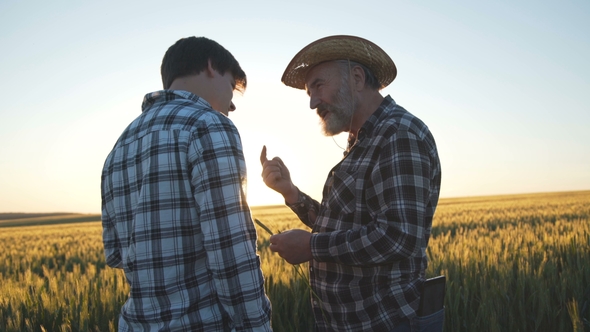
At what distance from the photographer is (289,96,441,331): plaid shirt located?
1.83 metres

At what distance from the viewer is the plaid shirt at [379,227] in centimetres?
183

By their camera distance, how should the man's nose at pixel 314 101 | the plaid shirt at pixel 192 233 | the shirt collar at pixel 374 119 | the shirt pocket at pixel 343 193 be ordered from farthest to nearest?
the man's nose at pixel 314 101
the shirt collar at pixel 374 119
the shirt pocket at pixel 343 193
the plaid shirt at pixel 192 233

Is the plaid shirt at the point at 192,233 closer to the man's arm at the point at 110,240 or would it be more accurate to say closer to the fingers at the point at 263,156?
the man's arm at the point at 110,240

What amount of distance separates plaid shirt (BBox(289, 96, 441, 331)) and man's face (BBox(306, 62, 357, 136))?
0.26 metres

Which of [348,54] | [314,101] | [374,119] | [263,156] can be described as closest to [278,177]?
[263,156]

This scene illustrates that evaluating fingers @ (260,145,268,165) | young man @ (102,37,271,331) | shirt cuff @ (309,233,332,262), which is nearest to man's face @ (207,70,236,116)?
young man @ (102,37,271,331)

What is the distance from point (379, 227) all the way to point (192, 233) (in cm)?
77

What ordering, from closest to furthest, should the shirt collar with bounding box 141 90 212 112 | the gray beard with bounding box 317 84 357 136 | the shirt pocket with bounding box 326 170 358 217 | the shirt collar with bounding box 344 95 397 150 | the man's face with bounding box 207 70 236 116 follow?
1. the shirt collar with bounding box 141 90 212 112
2. the man's face with bounding box 207 70 236 116
3. the shirt pocket with bounding box 326 170 358 217
4. the shirt collar with bounding box 344 95 397 150
5. the gray beard with bounding box 317 84 357 136

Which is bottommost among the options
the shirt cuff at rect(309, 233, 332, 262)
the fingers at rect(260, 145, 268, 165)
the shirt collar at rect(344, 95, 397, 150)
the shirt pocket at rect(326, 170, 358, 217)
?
the shirt cuff at rect(309, 233, 332, 262)

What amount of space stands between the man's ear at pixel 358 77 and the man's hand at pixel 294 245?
0.89m

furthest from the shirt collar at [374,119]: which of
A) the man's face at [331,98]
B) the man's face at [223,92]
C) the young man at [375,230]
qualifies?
the man's face at [223,92]

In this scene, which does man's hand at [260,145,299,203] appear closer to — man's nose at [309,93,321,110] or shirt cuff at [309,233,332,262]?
man's nose at [309,93,321,110]

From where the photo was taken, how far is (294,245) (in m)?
1.99

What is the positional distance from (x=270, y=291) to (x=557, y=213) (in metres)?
15.6
